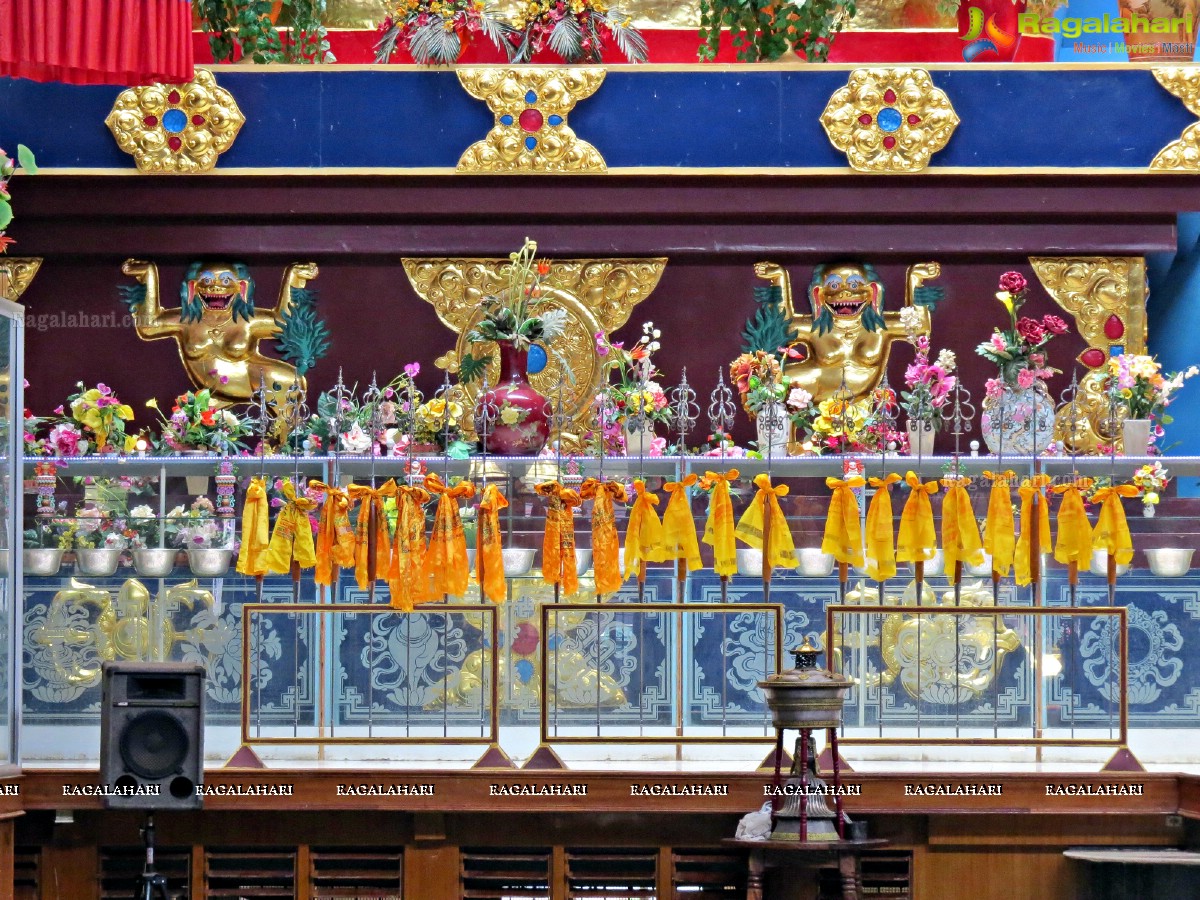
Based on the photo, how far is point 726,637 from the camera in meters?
7.41

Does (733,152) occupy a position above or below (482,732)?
above

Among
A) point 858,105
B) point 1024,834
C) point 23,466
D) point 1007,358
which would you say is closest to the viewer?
point 1024,834

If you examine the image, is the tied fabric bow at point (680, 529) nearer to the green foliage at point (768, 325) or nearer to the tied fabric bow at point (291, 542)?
the tied fabric bow at point (291, 542)

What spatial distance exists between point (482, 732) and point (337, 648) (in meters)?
0.62

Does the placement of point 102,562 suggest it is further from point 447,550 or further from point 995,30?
point 995,30

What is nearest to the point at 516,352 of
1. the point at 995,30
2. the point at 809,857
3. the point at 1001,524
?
the point at 1001,524

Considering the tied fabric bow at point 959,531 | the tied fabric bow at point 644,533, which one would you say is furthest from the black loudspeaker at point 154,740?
the tied fabric bow at point 959,531

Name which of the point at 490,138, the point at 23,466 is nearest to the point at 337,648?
the point at 23,466

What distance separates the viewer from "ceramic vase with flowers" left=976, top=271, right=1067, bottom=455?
8664mm

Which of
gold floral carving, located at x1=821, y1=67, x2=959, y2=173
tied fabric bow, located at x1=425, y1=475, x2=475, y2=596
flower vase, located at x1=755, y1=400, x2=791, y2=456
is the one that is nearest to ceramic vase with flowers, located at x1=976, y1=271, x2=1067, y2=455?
flower vase, located at x1=755, y1=400, x2=791, y2=456

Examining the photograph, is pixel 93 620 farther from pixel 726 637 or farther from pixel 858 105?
pixel 858 105

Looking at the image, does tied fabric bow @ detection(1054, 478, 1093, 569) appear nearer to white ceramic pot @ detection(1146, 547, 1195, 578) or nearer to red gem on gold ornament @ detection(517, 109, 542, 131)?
white ceramic pot @ detection(1146, 547, 1195, 578)

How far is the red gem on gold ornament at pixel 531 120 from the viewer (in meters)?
9.78

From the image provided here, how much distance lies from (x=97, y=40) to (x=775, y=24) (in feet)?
11.6
